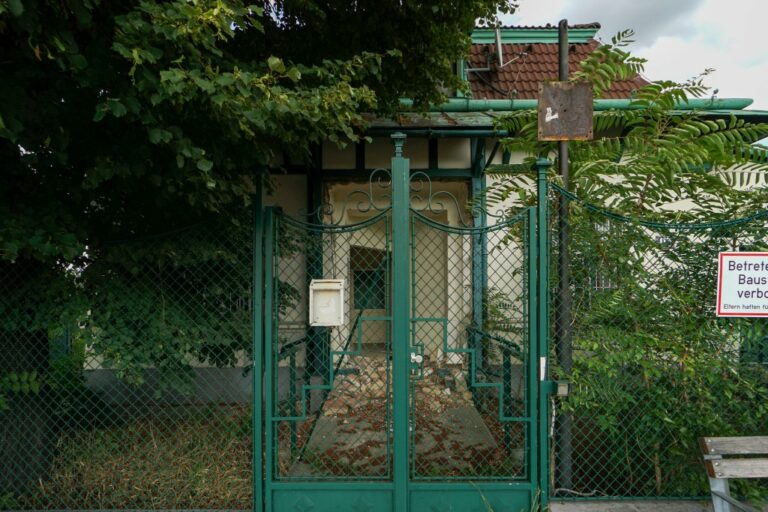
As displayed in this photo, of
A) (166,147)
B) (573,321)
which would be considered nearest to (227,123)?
(166,147)

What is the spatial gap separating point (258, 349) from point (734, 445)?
3029 mm

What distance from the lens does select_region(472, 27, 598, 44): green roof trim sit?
26.3ft

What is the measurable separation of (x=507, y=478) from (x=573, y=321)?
1.14 m

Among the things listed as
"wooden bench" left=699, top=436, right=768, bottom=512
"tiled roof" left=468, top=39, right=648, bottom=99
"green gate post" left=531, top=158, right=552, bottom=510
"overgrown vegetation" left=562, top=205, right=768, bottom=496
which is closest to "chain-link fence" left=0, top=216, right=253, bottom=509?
"green gate post" left=531, top=158, right=552, bottom=510

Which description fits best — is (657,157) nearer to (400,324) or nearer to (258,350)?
(400,324)

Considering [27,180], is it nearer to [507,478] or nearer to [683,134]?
[507,478]

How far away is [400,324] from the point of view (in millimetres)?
3086

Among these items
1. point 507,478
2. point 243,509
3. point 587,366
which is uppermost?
point 587,366

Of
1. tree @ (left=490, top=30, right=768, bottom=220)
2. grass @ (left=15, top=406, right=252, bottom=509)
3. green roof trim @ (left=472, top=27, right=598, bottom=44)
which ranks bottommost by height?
grass @ (left=15, top=406, right=252, bottom=509)

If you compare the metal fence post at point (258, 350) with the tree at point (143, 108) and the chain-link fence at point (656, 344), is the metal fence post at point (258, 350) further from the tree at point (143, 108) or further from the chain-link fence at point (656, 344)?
the chain-link fence at point (656, 344)

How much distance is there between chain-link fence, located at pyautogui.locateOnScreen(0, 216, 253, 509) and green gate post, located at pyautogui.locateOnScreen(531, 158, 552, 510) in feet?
6.61

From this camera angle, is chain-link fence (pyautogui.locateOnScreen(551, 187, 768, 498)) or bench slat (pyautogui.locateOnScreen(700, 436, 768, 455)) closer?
bench slat (pyautogui.locateOnScreen(700, 436, 768, 455))

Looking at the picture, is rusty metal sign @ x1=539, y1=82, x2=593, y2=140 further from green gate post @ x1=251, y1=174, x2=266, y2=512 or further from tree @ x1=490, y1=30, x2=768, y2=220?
green gate post @ x1=251, y1=174, x2=266, y2=512

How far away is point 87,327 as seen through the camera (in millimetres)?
3109
